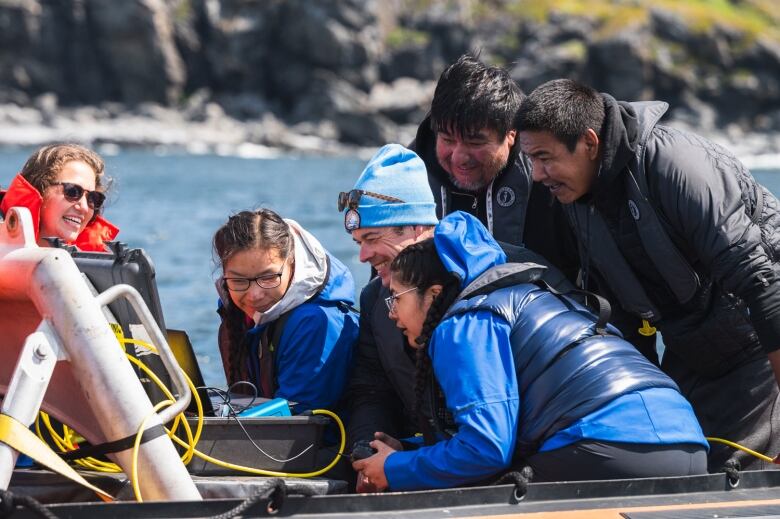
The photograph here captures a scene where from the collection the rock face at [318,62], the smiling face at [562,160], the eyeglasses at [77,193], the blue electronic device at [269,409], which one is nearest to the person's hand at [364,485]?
the blue electronic device at [269,409]

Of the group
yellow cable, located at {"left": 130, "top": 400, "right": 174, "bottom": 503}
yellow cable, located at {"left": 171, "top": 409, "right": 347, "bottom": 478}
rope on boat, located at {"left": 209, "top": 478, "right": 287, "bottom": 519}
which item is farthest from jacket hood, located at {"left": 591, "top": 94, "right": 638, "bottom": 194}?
yellow cable, located at {"left": 130, "top": 400, "right": 174, "bottom": 503}

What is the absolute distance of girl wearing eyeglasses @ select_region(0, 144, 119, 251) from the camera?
451 centimetres

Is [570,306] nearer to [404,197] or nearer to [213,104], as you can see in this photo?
[404,197]

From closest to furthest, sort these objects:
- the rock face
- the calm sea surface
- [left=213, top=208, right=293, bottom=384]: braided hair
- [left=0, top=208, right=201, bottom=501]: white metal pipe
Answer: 1. [left=0, top=208, right=201, bottom=501]: white metal pipe
2. [left=213, top=208, right=293, bottom=384]: braided hair
3. the calm sea surface
4. the rock face

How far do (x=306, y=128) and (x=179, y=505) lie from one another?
70.6 metres

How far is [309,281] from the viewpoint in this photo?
4164 mm

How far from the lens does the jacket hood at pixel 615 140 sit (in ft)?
13.1

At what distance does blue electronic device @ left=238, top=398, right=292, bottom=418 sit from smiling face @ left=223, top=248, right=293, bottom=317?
1.29ft

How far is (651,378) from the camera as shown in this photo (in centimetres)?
343

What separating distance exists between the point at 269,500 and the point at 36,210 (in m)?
1.71

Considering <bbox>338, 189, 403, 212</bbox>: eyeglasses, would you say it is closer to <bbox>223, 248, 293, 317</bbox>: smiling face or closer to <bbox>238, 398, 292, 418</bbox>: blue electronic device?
<bbox>223, 248, 293, 317</bbox>: smiling face

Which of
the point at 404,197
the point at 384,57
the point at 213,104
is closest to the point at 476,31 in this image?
the point at 384,57

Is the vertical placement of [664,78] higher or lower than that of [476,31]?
lower

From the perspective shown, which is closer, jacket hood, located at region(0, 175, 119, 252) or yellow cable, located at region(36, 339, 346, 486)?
yellow cable, located at region(36, 339, 346, 486)
